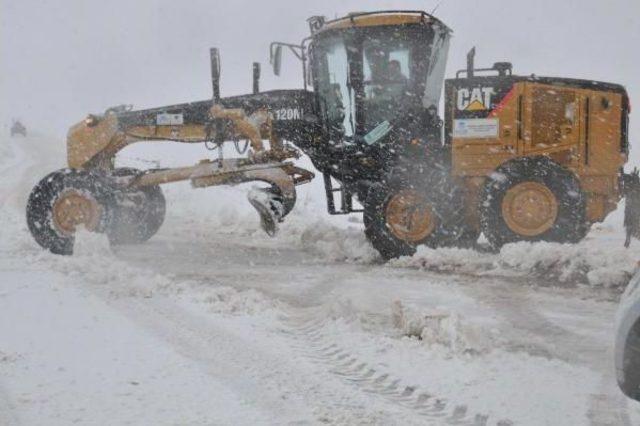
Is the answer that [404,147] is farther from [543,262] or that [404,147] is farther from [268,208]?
[543,262]

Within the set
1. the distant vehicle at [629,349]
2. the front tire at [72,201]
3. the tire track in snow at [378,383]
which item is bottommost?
the tire track in snow at [378,383]

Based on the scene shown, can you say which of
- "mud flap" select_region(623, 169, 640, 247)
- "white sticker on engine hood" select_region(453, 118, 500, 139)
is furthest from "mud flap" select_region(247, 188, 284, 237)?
"mud flap" select_region(623, 169, 640, 247)

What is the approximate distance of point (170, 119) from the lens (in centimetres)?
956

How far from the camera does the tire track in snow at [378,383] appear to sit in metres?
3.42

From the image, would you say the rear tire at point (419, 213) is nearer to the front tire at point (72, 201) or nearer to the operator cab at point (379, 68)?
the operator cab at point (379, 68)

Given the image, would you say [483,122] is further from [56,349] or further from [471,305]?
[56,349]

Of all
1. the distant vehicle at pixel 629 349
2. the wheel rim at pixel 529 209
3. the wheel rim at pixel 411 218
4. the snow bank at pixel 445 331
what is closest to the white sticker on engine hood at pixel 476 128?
the wheel rim at pixel 529 209

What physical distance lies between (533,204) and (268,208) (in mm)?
3056

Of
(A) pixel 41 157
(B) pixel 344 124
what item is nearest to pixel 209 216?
(B) pixel 344 124

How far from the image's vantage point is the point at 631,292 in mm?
3053

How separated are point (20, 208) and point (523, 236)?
9327 mm

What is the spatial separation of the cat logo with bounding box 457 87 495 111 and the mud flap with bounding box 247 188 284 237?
246cm

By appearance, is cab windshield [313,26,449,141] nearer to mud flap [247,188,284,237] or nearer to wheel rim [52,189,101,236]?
mud flap [247,188,284,237]

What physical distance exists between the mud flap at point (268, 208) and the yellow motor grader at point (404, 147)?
0.6 inches
